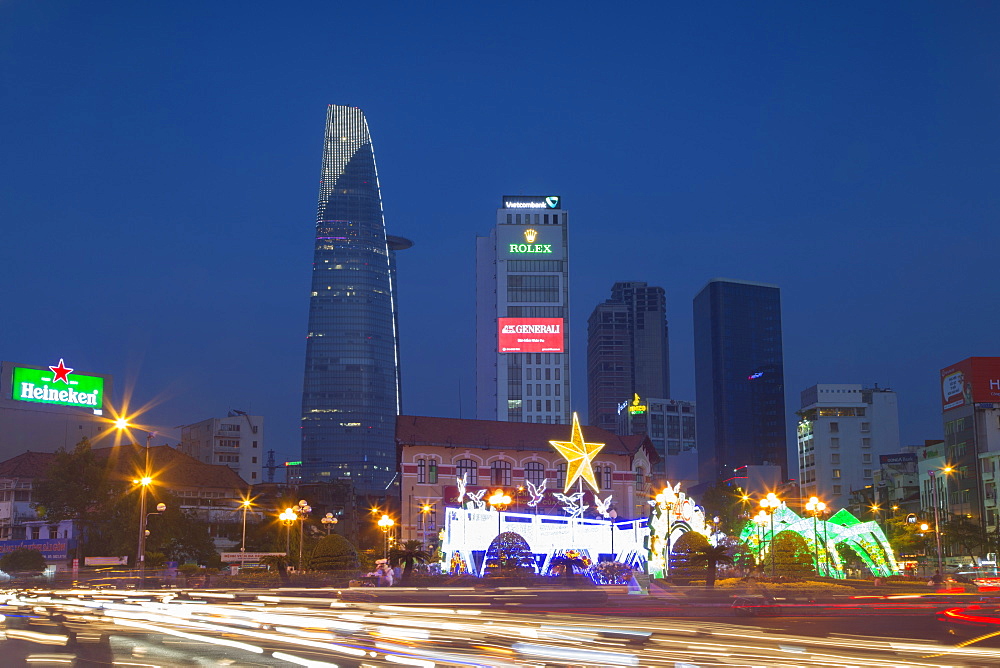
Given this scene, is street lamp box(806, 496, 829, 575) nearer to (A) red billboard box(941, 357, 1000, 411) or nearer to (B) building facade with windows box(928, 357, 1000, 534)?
(B) building facade with windows box(928, 357, 1000, 534)

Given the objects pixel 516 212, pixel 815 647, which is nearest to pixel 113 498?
pixel 815 647

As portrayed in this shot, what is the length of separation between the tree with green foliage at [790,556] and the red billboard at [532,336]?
266 ft

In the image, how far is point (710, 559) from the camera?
61.1 meters

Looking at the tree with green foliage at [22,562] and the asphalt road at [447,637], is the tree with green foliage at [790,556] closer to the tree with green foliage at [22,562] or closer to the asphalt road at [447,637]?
the asphalt road at [447,637]

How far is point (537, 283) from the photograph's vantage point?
15175 cm

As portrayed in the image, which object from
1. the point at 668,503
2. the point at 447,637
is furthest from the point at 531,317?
the point at 447,637

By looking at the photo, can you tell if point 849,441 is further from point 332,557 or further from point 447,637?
point 447,637

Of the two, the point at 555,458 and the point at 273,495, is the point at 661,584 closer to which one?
the point at 555,458

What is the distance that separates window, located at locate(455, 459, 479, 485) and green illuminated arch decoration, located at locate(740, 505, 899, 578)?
29.2m

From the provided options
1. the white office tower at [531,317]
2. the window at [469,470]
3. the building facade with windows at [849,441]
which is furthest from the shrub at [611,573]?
the building facade with windows at [849,441]

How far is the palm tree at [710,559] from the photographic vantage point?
2334 inches

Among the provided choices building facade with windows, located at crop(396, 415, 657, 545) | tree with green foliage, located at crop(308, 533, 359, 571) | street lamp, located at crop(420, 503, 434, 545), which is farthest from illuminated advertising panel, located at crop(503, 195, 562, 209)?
tree with green foliage, located at crop(308, 533, 359, 571)

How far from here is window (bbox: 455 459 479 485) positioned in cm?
9450

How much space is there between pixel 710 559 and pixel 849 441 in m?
93.1
